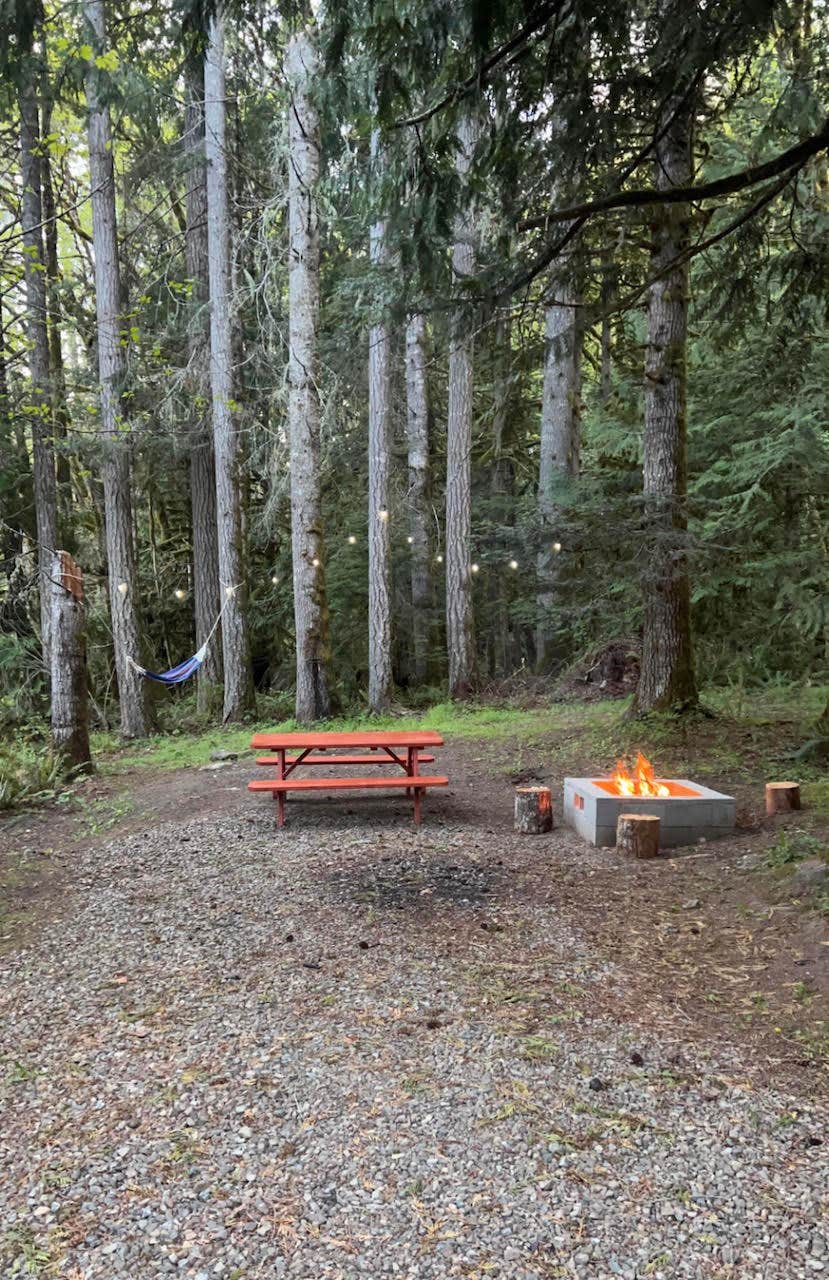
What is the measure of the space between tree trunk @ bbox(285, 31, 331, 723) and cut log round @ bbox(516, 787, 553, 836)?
5.25 m

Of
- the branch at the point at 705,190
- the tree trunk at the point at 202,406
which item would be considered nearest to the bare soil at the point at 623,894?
the branch at the point at 705,190

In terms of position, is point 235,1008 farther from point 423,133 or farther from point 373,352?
point 373,352

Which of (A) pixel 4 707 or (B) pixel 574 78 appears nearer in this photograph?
(B) pixel 574 78

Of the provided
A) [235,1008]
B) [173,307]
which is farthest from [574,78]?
[173,307]

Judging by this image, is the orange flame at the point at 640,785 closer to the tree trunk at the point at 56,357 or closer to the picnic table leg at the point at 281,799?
the picnic table leg at the point at 281,799

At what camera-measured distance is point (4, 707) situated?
1107cm

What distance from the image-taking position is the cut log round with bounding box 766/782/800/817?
5.11 meters

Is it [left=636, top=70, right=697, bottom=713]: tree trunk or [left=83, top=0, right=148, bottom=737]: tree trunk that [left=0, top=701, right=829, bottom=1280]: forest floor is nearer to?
[left=636, top=70, right=697, bottom=713]: tree trunk

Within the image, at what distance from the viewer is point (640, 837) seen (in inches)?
189

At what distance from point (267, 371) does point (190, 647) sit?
18.3ft

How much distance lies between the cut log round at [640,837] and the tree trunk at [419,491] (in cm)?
837

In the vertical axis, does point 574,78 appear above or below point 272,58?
below

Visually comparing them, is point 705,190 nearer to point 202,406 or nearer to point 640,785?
point 640,785

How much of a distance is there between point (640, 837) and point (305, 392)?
7317 mm
